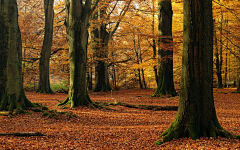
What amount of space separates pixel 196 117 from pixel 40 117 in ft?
16.0

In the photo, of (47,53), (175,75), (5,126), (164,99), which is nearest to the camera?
(5,126)

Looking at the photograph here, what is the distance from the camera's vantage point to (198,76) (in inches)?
174

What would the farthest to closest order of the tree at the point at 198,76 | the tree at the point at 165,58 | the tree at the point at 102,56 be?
the tree at the point at 102,56
the tree at the point at 165,58
the tree at the point at 198,76

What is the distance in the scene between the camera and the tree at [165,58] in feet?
41.2

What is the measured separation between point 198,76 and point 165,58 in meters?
8.44

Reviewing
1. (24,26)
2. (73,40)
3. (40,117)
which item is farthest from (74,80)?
(24,26)

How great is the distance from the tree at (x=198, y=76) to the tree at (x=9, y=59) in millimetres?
5286

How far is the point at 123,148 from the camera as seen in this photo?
15.0 ft

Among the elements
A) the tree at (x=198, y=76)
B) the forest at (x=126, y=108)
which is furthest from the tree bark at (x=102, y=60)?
the tree at (x=198, y=76)

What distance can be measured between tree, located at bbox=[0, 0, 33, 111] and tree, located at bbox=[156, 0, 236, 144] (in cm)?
529

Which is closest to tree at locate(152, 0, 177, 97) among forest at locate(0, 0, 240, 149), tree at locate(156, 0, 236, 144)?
forest at locate(0, 0, 240, 149)

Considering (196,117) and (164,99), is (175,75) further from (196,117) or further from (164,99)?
(196,117)

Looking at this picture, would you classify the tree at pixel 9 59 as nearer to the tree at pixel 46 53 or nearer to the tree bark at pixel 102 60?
Result: the tree at pixel 46 53

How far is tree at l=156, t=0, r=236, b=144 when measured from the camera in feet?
14.5
